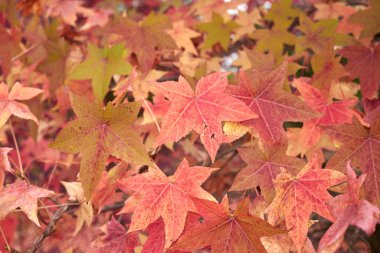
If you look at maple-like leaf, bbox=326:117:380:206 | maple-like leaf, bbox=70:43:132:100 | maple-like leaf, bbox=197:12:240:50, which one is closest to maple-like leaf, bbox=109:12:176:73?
maple-like leaf, bbox=70:43:132:100

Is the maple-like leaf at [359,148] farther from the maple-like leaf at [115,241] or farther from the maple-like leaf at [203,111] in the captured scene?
the maple-like leaf at [115,241]

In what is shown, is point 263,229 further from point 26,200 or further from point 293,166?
point 26,200

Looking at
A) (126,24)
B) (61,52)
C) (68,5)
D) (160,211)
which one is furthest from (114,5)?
(160,211)

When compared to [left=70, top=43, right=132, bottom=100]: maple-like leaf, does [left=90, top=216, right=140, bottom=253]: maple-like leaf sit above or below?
below

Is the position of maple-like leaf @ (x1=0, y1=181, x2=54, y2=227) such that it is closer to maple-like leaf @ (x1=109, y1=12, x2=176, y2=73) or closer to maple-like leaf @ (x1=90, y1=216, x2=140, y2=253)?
maple-like leaf @ (x1=90, y1=216, x2=140, y2=253)

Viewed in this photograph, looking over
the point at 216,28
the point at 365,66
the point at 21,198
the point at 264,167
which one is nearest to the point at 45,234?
the point at 21,198
